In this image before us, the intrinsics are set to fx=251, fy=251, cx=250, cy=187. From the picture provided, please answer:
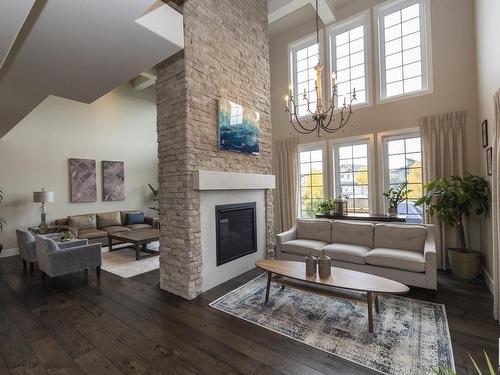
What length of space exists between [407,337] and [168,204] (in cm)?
308

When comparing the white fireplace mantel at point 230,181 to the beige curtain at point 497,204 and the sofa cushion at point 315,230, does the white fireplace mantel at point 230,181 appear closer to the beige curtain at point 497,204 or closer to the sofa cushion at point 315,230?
the sofa cushion at point 315,230

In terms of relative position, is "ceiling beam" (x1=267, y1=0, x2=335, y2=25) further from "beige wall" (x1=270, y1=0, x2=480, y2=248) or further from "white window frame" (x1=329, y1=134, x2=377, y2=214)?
"white window frame" (x1=329, y1=134, x2=377, y2=214)

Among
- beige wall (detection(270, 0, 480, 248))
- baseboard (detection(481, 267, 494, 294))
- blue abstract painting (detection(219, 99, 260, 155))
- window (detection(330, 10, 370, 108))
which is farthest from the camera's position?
window (detection(330, 10, 370, 108))

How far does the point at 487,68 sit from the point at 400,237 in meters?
2.52

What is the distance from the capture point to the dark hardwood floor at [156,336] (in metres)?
2.03

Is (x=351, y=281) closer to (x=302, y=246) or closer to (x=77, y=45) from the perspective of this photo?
(x=302, y=246)

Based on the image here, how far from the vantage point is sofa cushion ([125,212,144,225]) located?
7.09 metres

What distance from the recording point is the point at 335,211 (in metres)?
4.86

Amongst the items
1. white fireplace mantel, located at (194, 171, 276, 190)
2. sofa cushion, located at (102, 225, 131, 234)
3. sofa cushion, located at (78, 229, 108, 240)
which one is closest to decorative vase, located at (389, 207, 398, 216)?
white fireplace mantel, located at (194, 171, 276, 190)

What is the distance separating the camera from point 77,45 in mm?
2473

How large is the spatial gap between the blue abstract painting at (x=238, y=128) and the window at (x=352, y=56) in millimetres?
2193

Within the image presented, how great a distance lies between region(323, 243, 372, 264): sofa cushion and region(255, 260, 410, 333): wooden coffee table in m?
0.75

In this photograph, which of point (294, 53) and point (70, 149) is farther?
point (70, 149)

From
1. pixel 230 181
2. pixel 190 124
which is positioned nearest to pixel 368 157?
pixel 230 181
